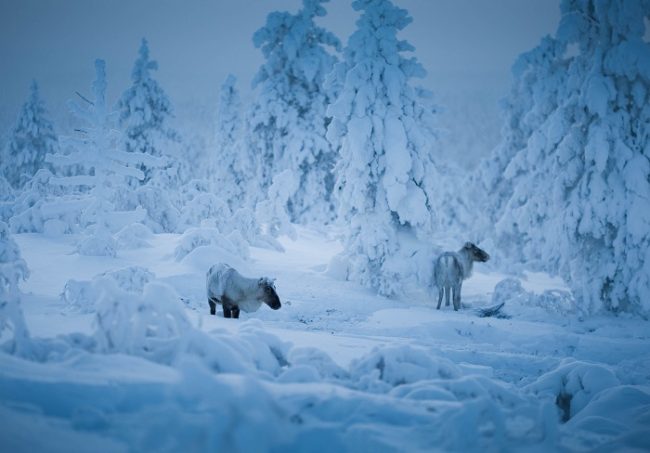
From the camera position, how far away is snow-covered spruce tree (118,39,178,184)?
28656mm

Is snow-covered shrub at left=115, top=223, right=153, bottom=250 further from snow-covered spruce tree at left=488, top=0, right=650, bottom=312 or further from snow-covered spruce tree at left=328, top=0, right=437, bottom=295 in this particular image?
snow-covered spruce tree at left=488, top=0, right=650, bottom=312

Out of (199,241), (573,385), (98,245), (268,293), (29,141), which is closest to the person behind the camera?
(573,385)

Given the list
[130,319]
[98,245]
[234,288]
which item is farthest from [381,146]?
[130,319]

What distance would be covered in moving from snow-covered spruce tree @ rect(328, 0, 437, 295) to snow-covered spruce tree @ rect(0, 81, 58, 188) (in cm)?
2924

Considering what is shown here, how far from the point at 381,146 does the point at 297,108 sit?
15421 millimetres

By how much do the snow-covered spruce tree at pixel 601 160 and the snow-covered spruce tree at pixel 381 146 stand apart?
4.26 metres

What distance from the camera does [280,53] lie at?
31.0 m

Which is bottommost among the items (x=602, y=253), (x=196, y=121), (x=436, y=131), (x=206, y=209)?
(x=602, y=253)

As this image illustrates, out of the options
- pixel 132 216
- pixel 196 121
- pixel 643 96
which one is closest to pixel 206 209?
pixel 132 216

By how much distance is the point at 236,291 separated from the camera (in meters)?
10.5

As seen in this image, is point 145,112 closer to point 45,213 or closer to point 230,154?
point 230,154

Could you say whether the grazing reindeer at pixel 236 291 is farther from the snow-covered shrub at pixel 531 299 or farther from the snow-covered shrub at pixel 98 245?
the snow-covered shrub at pixel 531 299

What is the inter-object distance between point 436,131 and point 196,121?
86.5m

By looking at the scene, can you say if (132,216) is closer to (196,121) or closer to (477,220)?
(477,220)
